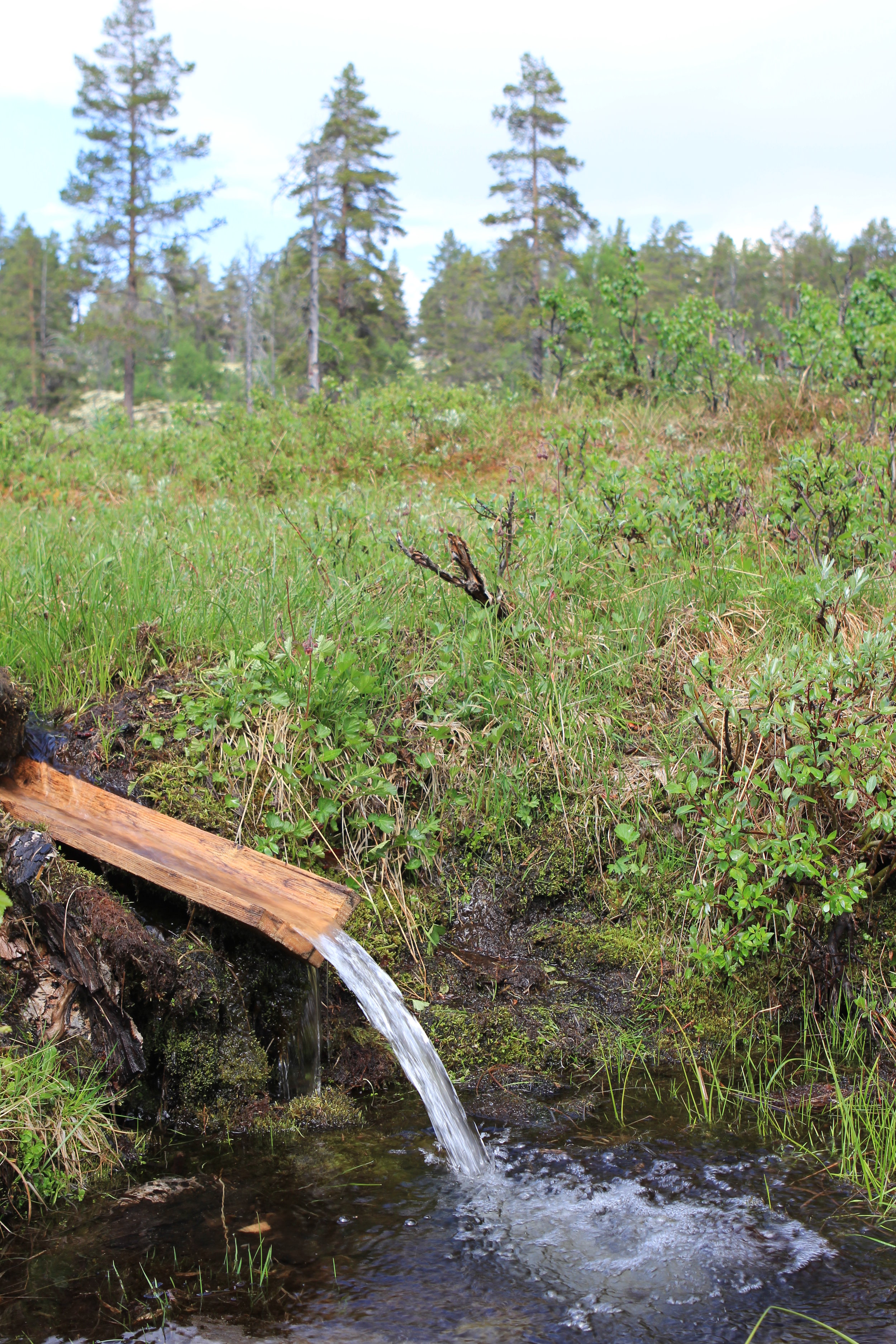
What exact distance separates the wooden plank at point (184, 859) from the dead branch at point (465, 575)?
180 centimetres

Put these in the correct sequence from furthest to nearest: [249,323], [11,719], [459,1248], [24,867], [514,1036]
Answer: [249,323] → [514,1036] → [11,719] → [24,867] → [459,1248]

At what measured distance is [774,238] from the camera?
328 feet

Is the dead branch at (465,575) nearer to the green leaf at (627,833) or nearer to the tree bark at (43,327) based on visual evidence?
the green leaf at (627,833)

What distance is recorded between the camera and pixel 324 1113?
134 inches

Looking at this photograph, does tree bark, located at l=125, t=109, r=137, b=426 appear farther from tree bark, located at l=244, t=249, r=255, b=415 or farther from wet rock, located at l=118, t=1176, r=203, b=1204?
wet rock, located at l=118, t=1176, r=203, b=1204

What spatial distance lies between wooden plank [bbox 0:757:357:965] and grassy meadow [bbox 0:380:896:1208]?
0.97 ft

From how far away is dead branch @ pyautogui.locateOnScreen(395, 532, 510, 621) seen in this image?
4.65m

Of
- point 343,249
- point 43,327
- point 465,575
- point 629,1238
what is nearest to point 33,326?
point 43,327

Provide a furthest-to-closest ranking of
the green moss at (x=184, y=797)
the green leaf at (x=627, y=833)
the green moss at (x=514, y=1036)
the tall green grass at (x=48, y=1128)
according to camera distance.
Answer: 1. the green leaf at (x=627, y=833)
2. the green moss at (x=184, y=797)
3. the green moss at (x=514, y=1036)
4. the tall green grass at (x=48, y=1128)

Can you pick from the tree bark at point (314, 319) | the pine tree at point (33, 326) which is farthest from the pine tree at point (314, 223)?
the pine tree at point (33, 326)

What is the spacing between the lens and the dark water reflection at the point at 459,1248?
2387 mm

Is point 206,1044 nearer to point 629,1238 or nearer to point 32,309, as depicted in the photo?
point 629,1238

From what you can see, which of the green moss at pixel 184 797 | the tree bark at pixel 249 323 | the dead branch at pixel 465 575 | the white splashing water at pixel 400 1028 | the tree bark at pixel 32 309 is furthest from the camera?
the tree bark at pixel 249 323

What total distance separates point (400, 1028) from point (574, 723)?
5.35 ft
